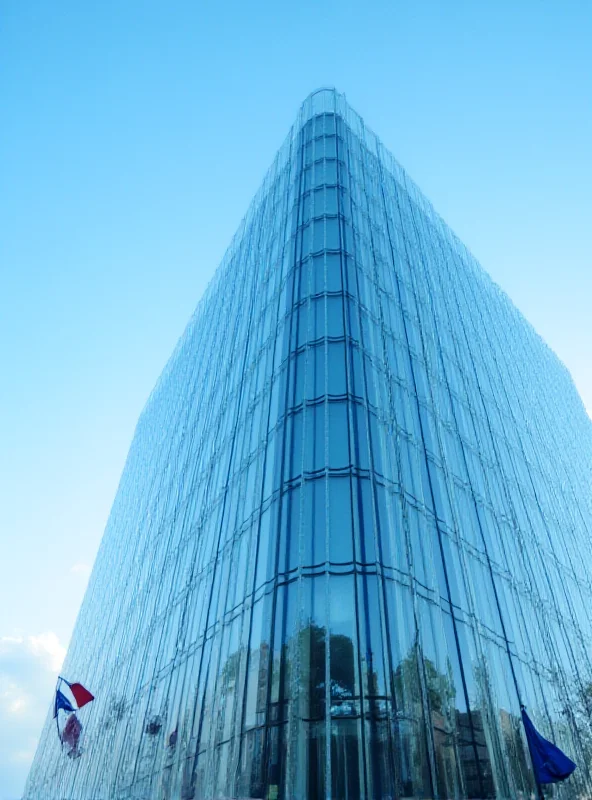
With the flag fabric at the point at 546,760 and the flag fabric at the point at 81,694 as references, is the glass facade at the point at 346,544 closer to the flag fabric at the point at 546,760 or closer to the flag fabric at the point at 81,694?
the flag fabric at the point at 546,760

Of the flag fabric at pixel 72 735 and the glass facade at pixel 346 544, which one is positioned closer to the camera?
the glass facade at pixel 346 544

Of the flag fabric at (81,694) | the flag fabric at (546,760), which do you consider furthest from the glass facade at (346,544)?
the flag fabric at (81,694)

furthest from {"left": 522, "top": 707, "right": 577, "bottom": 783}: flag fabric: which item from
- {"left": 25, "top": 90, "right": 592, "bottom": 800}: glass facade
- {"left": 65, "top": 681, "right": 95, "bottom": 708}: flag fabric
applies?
{"left": 65, "top": 681, "right": 95, "bottom": 708}: flag fabric

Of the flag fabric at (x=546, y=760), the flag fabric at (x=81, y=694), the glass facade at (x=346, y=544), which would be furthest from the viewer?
the flag fabric at (x=81, y=694)

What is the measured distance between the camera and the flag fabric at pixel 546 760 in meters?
15.7

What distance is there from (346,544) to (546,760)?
26.2ft

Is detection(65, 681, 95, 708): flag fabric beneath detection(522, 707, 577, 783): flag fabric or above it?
above

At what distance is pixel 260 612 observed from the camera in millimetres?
16953

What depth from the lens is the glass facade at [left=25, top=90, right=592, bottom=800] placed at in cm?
1474

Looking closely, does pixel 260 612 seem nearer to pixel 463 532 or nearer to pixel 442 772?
pixel 442 772

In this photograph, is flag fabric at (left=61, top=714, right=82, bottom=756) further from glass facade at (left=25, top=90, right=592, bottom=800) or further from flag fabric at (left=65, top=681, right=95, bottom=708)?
flag fabric at (left=65, top=681, right=95, bottom=708)

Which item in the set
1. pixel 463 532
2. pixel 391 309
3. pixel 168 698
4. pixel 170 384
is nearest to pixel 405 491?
pixel 463 532

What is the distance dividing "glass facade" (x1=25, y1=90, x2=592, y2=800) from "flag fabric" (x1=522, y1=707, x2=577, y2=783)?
0.95 metres

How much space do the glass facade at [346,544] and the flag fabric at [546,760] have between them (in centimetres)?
95
